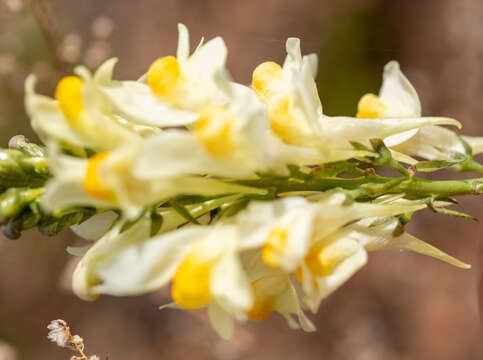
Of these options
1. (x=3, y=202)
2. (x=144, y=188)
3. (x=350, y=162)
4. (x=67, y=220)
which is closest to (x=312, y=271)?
(x=350, y=162)

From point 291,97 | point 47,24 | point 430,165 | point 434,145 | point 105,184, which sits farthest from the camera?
point 47,24

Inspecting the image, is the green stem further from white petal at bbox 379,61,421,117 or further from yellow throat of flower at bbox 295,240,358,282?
white petal at bbox 379,61,421,117

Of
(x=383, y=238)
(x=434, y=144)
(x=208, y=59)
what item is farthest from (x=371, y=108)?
(x=208, y=59)

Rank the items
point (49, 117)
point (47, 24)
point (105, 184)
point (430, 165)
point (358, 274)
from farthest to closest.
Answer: point (358, 274)
point (47, 24)
point (430, 165)
point (49, 117)
point (105, 184)

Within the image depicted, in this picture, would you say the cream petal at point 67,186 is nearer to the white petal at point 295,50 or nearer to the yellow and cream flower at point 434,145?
the white petal at point 295,50

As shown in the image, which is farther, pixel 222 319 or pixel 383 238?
pixel 383 238

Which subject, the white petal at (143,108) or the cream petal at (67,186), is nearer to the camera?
the cream petal at (67,186)

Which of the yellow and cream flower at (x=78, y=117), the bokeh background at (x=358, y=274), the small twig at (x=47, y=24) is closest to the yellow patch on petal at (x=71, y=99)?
the yellow and cream flower at (x=78, y=117)

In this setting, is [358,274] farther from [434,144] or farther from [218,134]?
[218,134]
